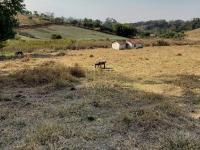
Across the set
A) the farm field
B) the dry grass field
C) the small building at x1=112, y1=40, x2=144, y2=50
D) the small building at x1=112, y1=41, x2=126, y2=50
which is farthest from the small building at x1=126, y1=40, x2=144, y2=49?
the dry grass field

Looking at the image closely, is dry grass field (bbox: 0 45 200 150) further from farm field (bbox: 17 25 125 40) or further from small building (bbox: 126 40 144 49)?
farm field (bbox: 17 25 125 40)

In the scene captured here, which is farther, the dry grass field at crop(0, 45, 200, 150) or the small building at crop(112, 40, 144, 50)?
the small building at crop(112, 40, 144, 50)

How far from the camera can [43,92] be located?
1923 centimetres

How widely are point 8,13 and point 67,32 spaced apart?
79.8 meters

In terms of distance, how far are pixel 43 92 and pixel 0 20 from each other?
7.31 m

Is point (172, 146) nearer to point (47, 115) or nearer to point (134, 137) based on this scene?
point (134, 137)

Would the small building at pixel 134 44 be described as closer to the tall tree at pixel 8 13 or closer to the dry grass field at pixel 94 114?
the tall tree at pixel 8 13

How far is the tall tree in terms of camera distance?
80.7 ft

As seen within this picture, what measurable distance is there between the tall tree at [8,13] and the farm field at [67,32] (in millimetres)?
68968

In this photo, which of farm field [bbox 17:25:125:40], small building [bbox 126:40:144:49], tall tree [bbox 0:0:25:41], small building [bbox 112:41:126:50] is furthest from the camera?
farm field [bbox 17:25:125:40]

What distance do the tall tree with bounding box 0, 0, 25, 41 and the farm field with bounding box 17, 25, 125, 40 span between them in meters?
69.0

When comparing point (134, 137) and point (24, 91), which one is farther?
point (24, 91)

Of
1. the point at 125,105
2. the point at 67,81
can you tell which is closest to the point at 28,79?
the point at 67,81

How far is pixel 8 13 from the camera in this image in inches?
985
